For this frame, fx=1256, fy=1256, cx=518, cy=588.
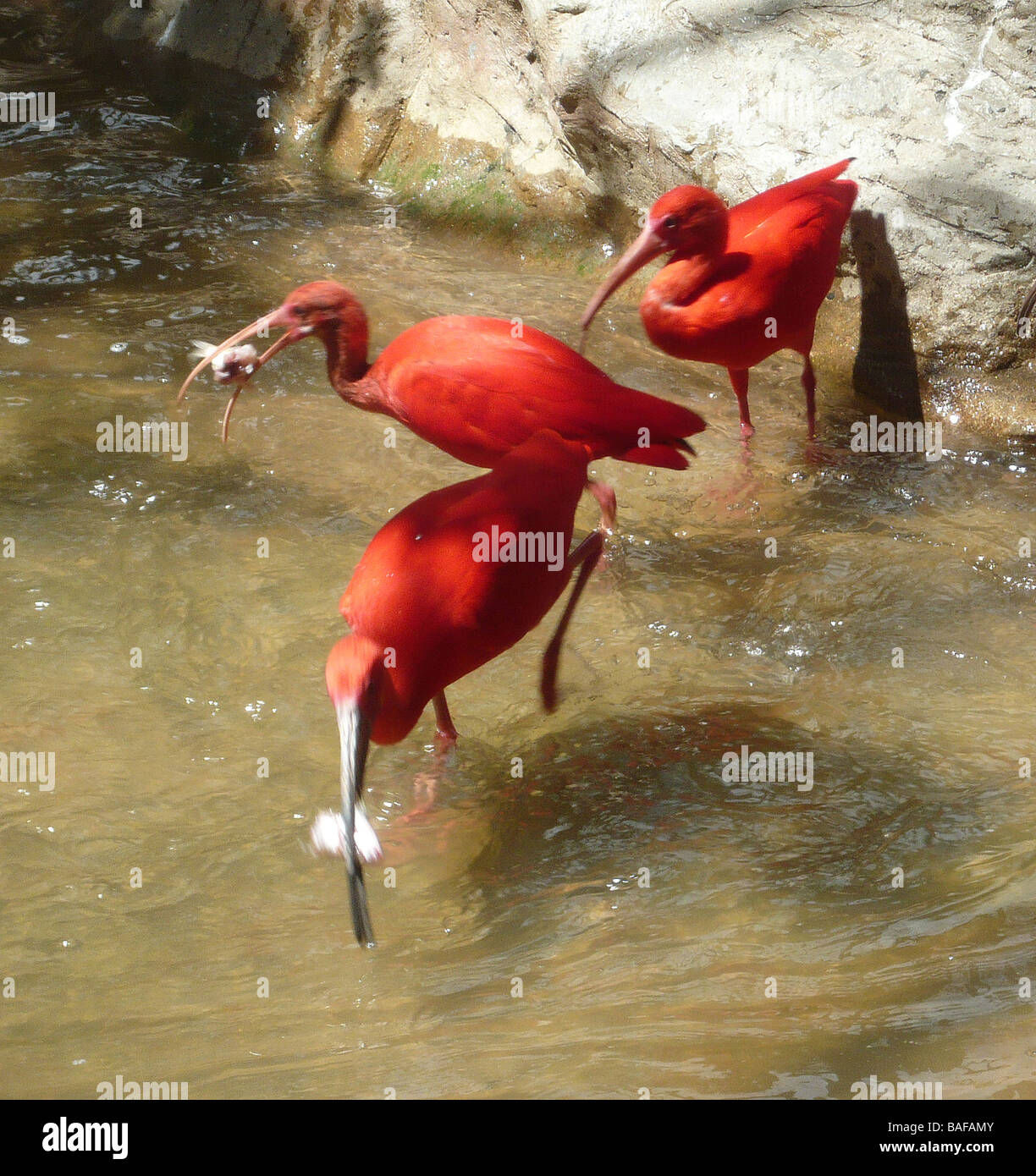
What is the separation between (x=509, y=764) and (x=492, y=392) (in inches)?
38.9

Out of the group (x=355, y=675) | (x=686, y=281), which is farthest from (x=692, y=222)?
(x=355, y=675)

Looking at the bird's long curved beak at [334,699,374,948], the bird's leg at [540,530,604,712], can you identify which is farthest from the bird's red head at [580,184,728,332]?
the bird's long curved beak at [334,699,374,948]

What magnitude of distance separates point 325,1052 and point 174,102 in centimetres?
579

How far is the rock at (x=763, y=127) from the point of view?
448 centimetres

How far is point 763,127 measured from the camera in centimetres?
479

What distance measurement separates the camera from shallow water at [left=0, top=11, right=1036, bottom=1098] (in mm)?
2076

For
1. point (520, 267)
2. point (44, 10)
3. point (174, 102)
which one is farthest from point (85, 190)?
point (44, 10)

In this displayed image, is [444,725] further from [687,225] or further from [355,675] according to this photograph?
[687,225]

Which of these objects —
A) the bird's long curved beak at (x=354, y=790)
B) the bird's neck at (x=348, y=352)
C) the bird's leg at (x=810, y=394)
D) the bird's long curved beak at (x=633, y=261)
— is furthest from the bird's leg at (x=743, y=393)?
the bird's long curved beak at (x=354, y=790)

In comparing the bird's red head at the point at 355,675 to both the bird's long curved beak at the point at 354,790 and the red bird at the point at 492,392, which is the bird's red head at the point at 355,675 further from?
the red bird at the point at 492,392

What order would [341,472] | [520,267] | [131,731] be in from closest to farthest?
[131,731] < [341,472] < [520,267]

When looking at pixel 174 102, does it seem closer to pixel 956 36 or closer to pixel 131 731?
pixel 956 36

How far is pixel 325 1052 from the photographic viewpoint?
2.06m

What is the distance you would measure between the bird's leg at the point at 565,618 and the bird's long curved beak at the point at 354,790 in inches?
27.8
